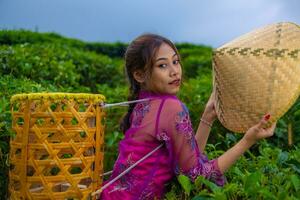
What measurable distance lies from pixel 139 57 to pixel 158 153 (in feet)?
1.66

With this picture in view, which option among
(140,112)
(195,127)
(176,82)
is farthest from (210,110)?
(195,127)

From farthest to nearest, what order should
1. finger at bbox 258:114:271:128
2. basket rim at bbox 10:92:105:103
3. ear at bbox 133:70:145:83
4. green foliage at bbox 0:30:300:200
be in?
ear at bbox 133:70:145:83, basket rim at bbox 10:92:105:103, finger at bbox 258:114:271:128, green foliage at bbox 0:30:300:200

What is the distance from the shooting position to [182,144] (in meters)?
2.46

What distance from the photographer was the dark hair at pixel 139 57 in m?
2.65

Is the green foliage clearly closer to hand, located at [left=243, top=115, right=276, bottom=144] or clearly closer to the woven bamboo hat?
hand, located at [left=243, top=115, right=276, bottom=144]

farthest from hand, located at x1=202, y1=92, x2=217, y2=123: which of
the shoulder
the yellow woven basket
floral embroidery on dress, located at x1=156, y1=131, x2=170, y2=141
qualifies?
the yellow woven basket

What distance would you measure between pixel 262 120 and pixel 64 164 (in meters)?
0.92

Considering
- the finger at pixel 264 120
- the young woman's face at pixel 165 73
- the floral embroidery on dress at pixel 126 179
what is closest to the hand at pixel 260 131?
the finger at pixel 264 120

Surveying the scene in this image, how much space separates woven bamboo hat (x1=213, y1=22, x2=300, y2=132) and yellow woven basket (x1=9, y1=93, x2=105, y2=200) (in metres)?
0.61

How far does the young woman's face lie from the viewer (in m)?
2.60

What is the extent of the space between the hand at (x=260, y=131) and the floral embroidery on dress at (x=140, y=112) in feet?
1.70

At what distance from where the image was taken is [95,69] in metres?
8.42

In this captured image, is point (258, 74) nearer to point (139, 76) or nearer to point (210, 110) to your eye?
point (210, 110)

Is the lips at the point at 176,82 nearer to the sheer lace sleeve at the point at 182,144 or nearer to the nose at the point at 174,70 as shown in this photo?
the nose at the point at 174,70
